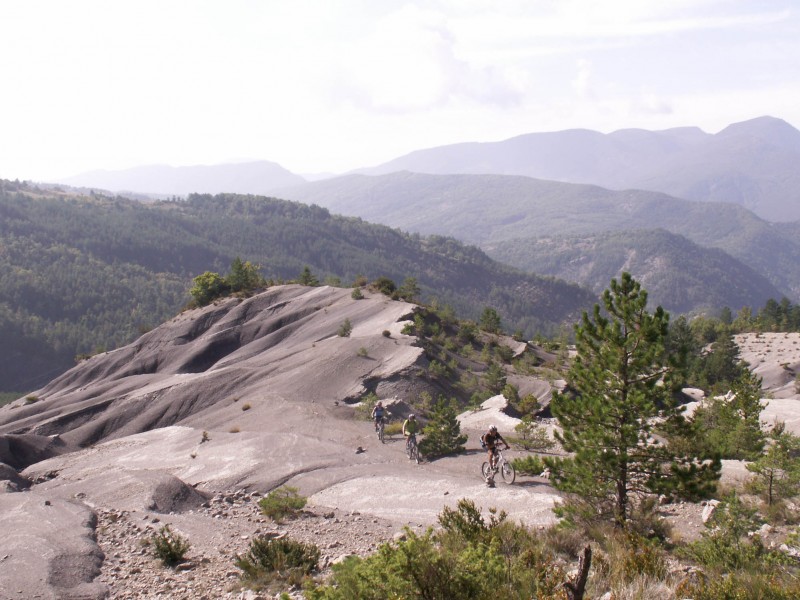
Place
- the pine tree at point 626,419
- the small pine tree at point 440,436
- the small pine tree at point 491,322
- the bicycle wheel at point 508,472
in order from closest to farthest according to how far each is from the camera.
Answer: the pine tree at point 626,419, the bicycle wheel at point 508,472, the small pine tree at point 440,436, the small pine tree at point 491,322

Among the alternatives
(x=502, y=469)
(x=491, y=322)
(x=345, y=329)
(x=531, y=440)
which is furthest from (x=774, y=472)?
(x=491, y=322)

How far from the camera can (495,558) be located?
7973 mm

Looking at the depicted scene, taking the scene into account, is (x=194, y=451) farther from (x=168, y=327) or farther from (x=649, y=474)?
(x=168, y=327)

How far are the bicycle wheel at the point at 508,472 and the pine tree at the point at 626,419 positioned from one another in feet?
18.1

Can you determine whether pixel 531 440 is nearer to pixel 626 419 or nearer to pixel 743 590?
pixel 626 419

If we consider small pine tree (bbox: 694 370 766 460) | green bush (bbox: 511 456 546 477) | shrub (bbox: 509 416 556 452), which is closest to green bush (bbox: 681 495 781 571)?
green bush (bbox: 511 456 546 477)

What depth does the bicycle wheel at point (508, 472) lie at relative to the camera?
18266 mm

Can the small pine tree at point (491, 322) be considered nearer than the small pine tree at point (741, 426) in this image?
No

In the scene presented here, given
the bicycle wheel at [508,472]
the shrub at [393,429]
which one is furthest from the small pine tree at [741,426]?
the shrub at [393,429]

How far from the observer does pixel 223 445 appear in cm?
2753

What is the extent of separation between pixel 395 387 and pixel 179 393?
17279 millimetres

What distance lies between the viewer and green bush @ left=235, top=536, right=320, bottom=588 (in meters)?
11.4

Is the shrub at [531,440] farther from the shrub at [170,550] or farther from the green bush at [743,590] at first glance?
the green bush at [743,590]

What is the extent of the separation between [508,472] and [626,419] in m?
6.91
